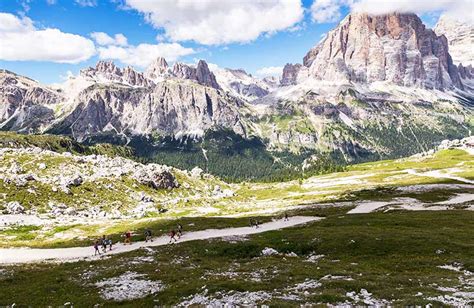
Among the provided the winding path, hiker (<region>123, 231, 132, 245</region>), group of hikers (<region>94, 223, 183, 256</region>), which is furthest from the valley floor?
hiker (<region>123, 231, 132, 245</region>)

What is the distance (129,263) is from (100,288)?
13.7m

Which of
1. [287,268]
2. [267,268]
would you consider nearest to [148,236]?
[267,268]

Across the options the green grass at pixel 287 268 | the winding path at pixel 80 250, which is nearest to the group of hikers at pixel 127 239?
the winding path at pixel 80 250

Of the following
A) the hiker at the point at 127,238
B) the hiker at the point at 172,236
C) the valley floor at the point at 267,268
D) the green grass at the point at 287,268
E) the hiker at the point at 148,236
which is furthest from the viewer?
the hiker at the point at 148,236

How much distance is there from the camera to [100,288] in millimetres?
41375

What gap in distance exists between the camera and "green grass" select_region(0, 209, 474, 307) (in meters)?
35.8

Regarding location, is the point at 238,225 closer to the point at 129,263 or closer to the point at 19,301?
the point at 129,263

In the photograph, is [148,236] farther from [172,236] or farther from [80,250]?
[80,250]

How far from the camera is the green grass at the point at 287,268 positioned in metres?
35.8

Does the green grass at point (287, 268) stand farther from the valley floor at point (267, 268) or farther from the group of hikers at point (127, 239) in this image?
the group of hikers at point (127, 239)

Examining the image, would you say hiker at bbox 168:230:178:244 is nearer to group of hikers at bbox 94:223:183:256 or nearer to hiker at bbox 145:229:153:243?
group of hikers at bbox 94:223:183:256

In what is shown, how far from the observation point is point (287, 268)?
46500mm

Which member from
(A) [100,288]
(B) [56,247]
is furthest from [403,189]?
(A) [100,288]

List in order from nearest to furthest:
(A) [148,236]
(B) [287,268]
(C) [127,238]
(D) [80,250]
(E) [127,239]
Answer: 1. (B) [287,268]
2. (D) [80,250]
3. (C) [127,238]
4. (E) [127,239]
5. (A) [148,236]
